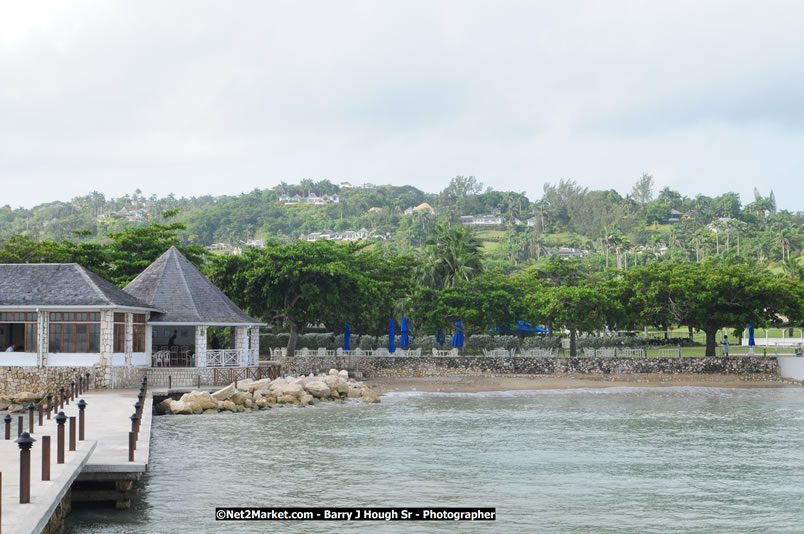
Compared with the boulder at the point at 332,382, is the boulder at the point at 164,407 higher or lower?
lower

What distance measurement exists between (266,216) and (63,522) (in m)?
179

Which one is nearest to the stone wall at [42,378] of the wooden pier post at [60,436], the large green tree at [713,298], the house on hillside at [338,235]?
the wooden pier post at [60,436]

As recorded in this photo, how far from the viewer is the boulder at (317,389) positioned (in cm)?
3375

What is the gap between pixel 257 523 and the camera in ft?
46.8

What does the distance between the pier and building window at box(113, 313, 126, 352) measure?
10.2m

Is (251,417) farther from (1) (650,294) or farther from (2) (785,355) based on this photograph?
(2) (785,355)

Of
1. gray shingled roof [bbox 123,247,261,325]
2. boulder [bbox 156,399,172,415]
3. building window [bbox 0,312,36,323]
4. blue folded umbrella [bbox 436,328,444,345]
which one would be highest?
gray shingled roof [bbox 123,247,261,325]

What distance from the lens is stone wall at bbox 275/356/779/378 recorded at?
44.1 m

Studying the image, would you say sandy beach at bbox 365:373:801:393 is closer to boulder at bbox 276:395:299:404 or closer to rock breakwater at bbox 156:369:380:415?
rock breakwater at bbox 156:369:380:415

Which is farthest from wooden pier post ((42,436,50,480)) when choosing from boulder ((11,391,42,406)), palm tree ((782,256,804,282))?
palm tree ((782,256,804,282))

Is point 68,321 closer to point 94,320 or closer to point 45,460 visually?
point 94,320

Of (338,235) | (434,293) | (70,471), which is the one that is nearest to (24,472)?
(70,471)

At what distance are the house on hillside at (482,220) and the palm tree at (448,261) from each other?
120m

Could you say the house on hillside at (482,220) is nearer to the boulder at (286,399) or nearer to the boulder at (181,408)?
the boulder at (286,399)
